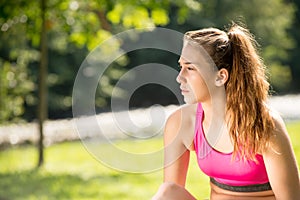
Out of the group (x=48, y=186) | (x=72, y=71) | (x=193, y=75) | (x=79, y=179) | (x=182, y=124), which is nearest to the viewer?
(x=193, y=75)

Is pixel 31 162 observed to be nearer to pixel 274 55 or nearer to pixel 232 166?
pixel 232 166

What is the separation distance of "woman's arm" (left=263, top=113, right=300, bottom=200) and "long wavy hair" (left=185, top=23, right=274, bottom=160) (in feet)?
0.12

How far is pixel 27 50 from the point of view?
10.5 metres

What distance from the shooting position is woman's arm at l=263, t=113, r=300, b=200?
82.9 inches

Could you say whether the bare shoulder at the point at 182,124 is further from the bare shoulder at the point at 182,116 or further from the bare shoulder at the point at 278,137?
the bare shoulder at the point at 278,137

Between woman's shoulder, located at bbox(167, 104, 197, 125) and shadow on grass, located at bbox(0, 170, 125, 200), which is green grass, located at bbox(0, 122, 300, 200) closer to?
shadow on grass, located at bbox(0, 170, 125, 200)

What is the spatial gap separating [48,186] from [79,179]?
32cm

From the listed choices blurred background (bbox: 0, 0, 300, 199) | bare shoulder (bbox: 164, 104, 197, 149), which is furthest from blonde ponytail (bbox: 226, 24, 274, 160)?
blurred background (bbox: 0, 0, 300, 199)

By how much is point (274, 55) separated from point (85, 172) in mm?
7917

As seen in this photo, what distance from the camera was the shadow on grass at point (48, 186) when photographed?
460 cm

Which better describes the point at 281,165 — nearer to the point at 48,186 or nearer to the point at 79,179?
the point at 48,186

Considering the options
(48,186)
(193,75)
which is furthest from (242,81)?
(48,186)

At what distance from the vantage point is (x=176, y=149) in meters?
2.36

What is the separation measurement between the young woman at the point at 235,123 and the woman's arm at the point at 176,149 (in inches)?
2.8
